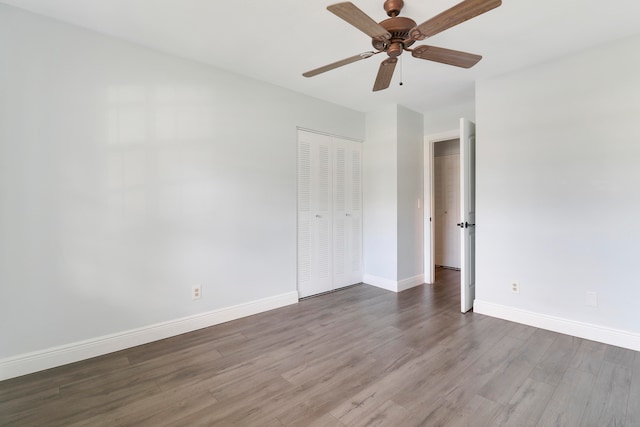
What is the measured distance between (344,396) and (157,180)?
2.23 metres

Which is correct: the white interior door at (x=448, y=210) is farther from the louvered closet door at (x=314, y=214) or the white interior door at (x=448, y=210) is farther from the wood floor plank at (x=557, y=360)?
the wood floor plank at (x=557, y=360)

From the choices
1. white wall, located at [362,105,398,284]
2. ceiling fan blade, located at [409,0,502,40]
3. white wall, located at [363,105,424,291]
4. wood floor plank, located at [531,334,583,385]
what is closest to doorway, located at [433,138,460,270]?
white wall, located at [363,105,424,291]

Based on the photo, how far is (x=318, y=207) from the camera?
3811 millimetres

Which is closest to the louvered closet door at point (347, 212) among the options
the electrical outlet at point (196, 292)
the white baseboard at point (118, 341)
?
the white baseboard at point (118, 341)

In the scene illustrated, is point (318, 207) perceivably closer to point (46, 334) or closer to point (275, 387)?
point (275, 387)

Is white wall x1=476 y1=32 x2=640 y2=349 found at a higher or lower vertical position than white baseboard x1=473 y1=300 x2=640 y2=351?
higher

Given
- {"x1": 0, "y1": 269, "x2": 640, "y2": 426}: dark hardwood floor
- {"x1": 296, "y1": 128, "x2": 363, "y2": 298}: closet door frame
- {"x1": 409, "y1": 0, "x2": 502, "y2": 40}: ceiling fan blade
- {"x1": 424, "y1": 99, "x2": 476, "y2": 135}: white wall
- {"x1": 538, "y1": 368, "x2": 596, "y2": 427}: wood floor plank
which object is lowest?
{"x1": 538, "y1": 368, "x2": 596, "y2": 427}: wood floor plank

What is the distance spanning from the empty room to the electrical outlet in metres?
0.05

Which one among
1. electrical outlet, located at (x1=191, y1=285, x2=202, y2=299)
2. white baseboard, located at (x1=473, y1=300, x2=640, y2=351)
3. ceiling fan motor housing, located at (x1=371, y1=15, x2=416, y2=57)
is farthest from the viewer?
electrical outlet, located at (x1=191, y1=285, x2=202, y2=299)

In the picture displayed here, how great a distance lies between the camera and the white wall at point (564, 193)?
2.40m

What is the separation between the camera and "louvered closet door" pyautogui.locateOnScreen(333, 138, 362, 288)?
4020mm

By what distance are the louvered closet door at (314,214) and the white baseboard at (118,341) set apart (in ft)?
2.15

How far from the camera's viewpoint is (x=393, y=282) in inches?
157

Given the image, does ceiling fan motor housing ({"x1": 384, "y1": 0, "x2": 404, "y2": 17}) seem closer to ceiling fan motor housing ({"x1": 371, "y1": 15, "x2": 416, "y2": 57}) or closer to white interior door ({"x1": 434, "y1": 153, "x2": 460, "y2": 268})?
ceiling fan motor housing ({"x1": 371, "y1": 15, "x2": 416, "y2": 57})
